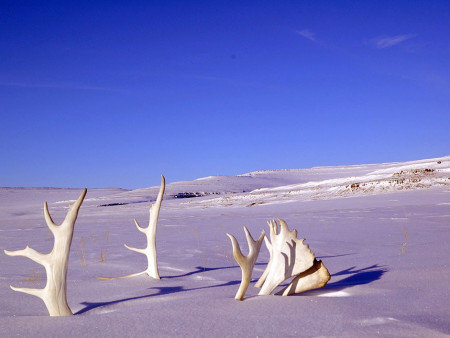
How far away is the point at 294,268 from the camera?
2.20 m

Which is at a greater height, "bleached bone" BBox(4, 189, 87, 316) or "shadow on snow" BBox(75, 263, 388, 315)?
"bleached bone" BBox(4, 189, 87, 316)

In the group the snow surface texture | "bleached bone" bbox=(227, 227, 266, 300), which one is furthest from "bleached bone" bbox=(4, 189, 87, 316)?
"bleached bone" bbox=(227, 227, 266, 300)

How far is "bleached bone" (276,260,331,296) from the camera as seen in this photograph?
2.18m

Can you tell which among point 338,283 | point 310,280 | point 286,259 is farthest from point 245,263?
point 338,283

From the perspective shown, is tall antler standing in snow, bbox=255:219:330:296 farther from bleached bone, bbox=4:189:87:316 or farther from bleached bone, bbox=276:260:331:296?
bleached bone, bbox=4:189:87:316

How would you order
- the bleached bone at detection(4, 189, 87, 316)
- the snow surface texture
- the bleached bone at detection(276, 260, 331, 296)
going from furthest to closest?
the bleached bone at detection(276, 260, 331, 296) < the bleached bone at detection(4, 189, 87, 316) < the snow surface texture

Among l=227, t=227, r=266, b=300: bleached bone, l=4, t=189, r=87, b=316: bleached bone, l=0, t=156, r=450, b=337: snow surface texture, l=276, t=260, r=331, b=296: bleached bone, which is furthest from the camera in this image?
l=276, t=260, r=331, b=296: bleached bone

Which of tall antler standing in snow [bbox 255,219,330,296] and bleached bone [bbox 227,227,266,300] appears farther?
tall antler standing in snow [bbox 255,219,330,296]

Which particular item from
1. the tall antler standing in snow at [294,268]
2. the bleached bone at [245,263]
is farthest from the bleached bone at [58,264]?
the tall antler standing in snow at [294,268]

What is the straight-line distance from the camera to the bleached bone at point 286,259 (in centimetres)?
219

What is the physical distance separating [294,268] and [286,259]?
0.06 meters

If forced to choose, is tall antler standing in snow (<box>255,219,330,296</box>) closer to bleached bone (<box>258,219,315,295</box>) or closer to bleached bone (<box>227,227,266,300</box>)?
bleached bone (<box>258,219,315,295</box>)

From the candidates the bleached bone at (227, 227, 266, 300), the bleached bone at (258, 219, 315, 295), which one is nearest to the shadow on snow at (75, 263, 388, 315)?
the bleached bone at (258, 219, 315, 295)

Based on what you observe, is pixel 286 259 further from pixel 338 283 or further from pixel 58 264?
pixel 58 264
